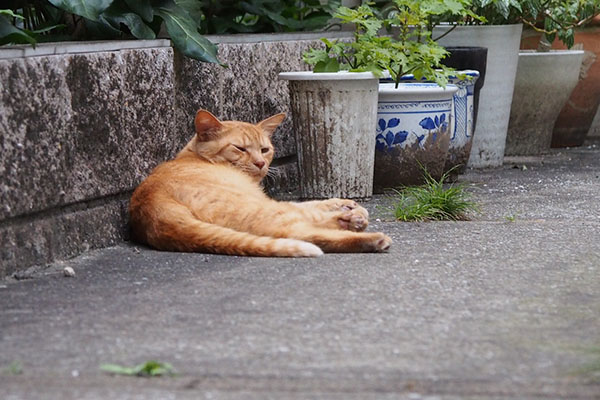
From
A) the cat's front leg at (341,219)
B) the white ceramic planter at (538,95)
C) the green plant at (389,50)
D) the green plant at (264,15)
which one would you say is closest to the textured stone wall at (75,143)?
the cat's front leg at (341,219)

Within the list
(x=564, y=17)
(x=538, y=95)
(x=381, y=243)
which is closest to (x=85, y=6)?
(x=381, y=243)

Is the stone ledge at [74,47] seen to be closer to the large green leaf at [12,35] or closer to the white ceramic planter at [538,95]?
the large green leaf at [12,35]

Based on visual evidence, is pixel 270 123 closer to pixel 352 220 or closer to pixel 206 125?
pixel 206 125

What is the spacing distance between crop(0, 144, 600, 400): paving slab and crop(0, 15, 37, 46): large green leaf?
0.85m

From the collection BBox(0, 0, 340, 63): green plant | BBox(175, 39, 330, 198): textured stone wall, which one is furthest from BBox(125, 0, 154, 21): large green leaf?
BBox(175, 39, 330, 198): textured stone wall

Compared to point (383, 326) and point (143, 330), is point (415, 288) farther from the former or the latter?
point (143, 330)

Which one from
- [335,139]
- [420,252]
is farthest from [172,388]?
[335,139]

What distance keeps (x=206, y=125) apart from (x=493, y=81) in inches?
113

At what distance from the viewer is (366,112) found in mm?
4918

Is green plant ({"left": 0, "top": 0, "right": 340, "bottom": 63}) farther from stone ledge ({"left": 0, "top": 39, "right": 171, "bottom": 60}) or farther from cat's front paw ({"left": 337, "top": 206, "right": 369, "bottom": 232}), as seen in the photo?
cat's front paw ({"left": 337, "top": 206, "right": 369, "bottom": 232})

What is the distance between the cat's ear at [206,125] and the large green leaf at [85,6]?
63 centimetres

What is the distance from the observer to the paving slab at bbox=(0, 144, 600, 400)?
212cm

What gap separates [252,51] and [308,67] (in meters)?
0.62

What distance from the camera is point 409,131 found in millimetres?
5188
